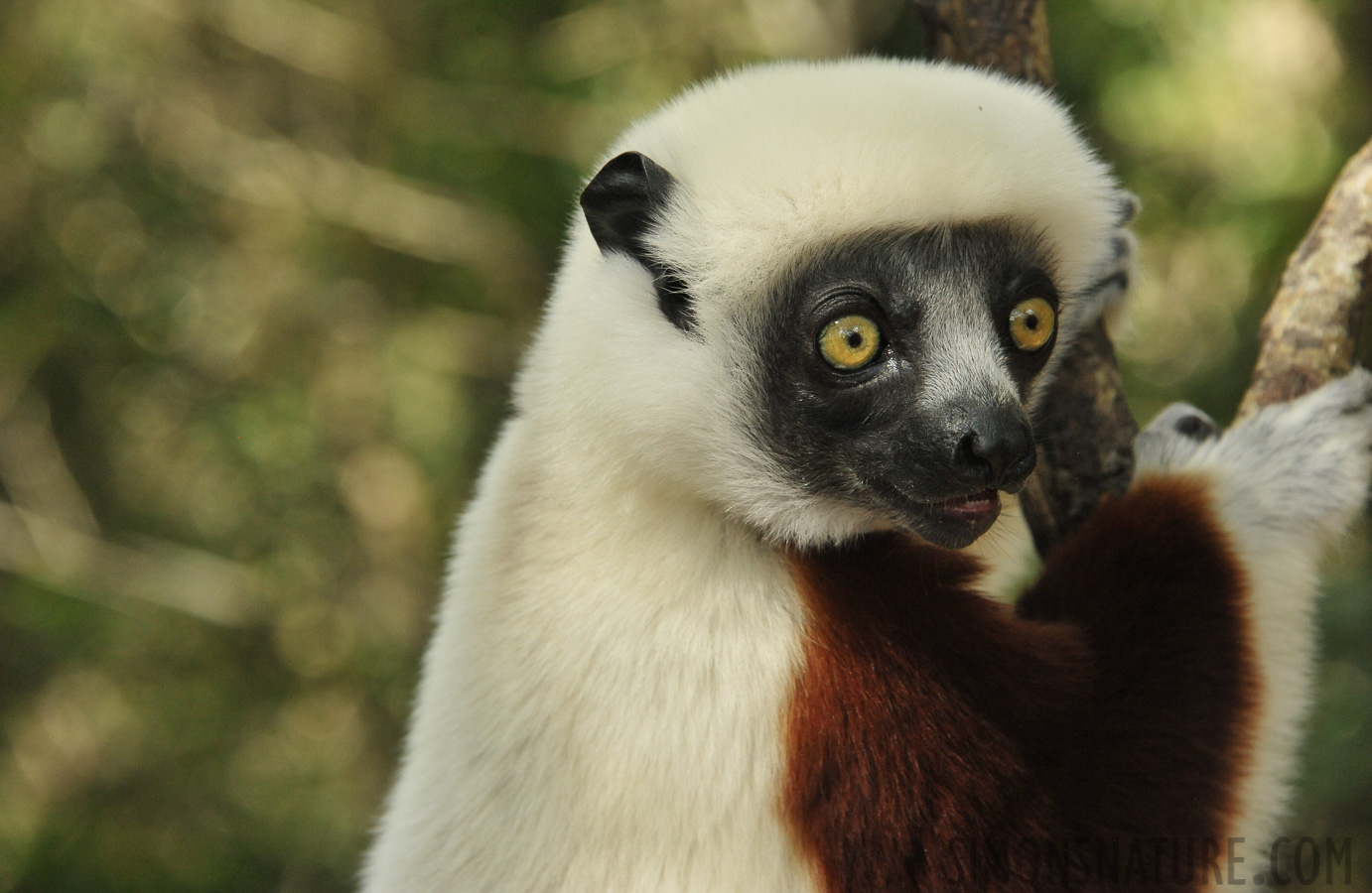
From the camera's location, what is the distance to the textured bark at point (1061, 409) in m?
3.24

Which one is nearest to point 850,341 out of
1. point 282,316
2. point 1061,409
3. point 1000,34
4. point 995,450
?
point 995,450

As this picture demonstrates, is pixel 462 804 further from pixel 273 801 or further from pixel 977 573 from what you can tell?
pixel 273 801

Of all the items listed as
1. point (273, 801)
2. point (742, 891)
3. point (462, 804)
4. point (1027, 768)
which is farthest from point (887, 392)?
point (273, 801)

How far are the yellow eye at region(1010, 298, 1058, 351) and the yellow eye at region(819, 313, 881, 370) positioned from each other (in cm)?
40

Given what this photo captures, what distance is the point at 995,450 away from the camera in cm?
250

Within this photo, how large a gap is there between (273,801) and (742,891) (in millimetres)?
7338

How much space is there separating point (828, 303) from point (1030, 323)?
0.56 metres

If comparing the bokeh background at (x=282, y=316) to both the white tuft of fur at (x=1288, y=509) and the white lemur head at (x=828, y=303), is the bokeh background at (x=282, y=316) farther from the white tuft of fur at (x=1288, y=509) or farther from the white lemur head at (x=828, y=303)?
the white tuft of fur at (x=1288, y=509)

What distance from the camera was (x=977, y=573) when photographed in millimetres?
3020

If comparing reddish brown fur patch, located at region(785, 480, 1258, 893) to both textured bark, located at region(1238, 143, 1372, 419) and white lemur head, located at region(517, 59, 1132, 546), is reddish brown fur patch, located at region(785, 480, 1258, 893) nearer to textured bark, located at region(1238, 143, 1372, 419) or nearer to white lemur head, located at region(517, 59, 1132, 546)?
white lemur head, located at region(517, 59, 1132, 546)

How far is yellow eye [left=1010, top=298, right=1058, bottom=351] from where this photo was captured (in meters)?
2.83

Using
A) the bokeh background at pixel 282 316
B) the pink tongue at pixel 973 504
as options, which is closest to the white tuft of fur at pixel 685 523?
the pink tongue at pixel 973 504

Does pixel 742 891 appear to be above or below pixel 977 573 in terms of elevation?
below

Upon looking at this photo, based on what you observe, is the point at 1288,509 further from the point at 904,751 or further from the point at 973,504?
the point at 904,751
